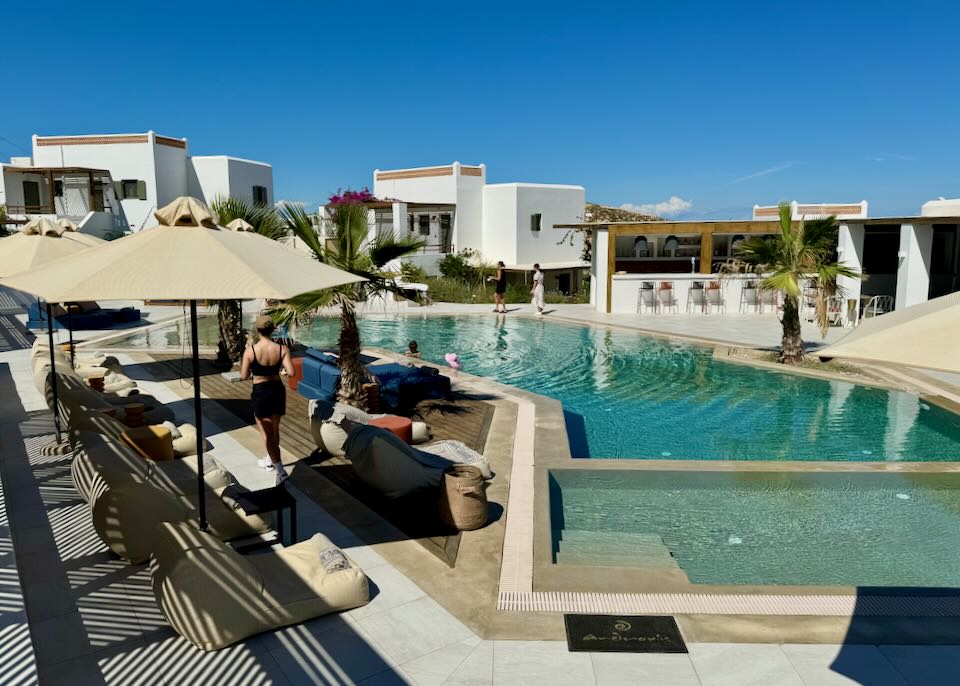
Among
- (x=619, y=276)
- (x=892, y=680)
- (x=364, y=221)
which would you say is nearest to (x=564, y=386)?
(x=364, y=221)

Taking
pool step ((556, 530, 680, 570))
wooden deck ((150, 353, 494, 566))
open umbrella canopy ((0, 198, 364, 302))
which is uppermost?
open umbrella canopy ((0, 198, 364, 302))

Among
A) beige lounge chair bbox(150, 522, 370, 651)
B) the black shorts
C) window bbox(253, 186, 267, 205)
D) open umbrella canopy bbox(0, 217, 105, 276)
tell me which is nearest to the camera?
beige lounge chair bbox(150, 522, 370, 651)

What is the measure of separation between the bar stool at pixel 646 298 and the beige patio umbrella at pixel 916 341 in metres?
22.6

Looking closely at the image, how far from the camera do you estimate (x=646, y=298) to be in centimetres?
2597

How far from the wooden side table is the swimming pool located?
4.94m

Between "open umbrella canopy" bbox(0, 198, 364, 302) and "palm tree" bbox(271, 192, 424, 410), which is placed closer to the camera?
"open umbrella canopy" bbox(0, 198, 364, 302)

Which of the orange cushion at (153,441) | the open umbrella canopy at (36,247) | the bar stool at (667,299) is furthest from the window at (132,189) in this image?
the orange cushion at (153,441)

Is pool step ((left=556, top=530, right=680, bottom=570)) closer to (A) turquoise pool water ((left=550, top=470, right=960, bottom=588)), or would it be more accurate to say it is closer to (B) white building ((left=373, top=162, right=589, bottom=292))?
(A) turquoise pool water ((left=550, top=470, right=960, bottom=588))

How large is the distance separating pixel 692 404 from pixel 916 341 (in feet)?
30.9

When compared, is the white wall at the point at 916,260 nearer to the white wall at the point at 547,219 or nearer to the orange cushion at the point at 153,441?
the orange cushion at the point at 153,441

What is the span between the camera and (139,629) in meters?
4.51

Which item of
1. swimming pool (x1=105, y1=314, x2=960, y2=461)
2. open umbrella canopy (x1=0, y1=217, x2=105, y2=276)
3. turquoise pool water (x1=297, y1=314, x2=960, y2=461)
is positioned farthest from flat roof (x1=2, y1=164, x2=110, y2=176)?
open umbrella canopy (x1=0, y1=217, x2=105, y2=276)

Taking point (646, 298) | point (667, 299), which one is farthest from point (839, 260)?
point (646, 298)

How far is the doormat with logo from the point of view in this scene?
14.7 feet
